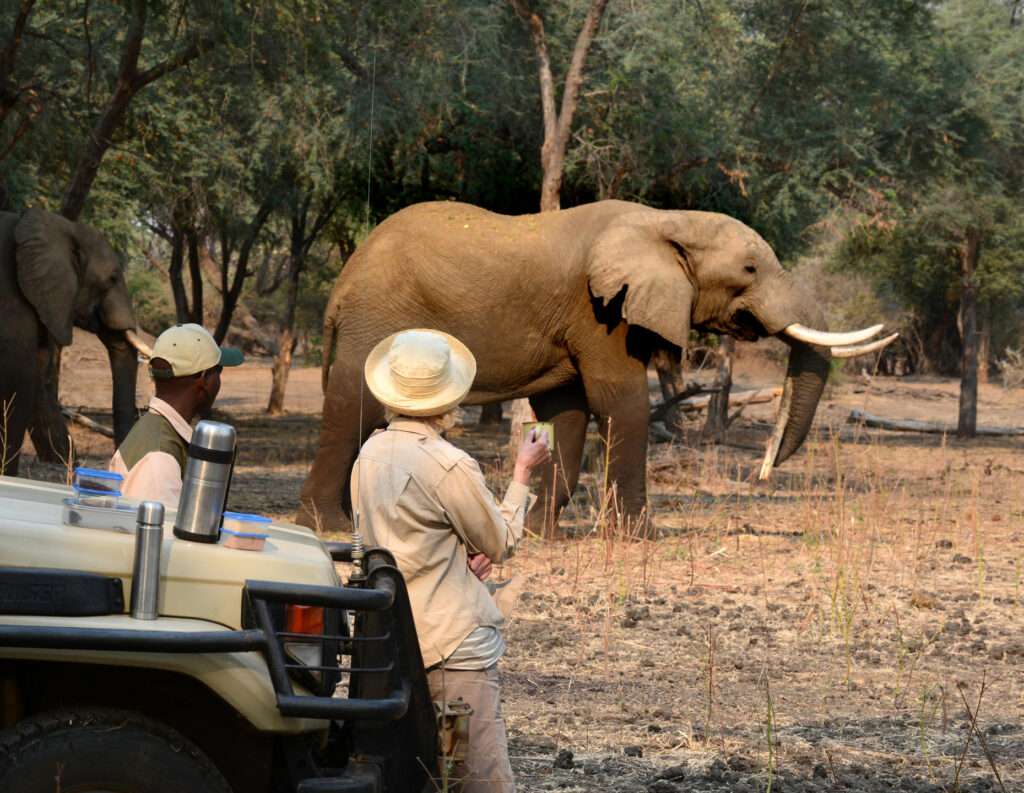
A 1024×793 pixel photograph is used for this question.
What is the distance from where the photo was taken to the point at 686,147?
65.2ft

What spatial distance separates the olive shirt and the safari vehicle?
0.97m

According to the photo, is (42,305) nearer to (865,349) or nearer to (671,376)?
(865,349)

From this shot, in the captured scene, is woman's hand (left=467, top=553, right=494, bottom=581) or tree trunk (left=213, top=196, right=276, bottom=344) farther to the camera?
tree trunk (left=213, top=196, right=276, bottom=344)

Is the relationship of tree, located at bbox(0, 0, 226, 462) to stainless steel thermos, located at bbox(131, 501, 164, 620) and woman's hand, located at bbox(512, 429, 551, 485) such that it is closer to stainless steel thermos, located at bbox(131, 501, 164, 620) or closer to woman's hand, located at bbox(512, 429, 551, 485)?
woman's hand, located at bbox(512, 429, 551, 485)

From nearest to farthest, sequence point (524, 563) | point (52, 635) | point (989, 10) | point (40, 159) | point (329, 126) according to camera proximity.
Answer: point (52, 635)
point (524, 563)
point (40, 159)
point (329, 126)
point (989, 10)

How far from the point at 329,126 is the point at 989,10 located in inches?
510

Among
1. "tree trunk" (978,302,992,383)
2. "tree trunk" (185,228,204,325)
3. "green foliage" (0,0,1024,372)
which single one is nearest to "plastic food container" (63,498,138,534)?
"green foliage" (0,0,1024,372)

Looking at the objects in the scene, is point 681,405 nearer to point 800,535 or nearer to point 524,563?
point 800,535

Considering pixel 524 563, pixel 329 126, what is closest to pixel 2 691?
pixel 524 563

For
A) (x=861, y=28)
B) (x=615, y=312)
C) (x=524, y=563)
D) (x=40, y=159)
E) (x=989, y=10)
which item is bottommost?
(x=524, y=563)

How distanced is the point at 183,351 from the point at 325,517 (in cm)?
662

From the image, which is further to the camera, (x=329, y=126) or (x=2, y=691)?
(x=329, y=126)

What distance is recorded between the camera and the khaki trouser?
179 inches

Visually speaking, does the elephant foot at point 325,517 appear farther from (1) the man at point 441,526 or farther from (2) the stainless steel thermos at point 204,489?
(2) the stainless steel thermos at point 204,489
